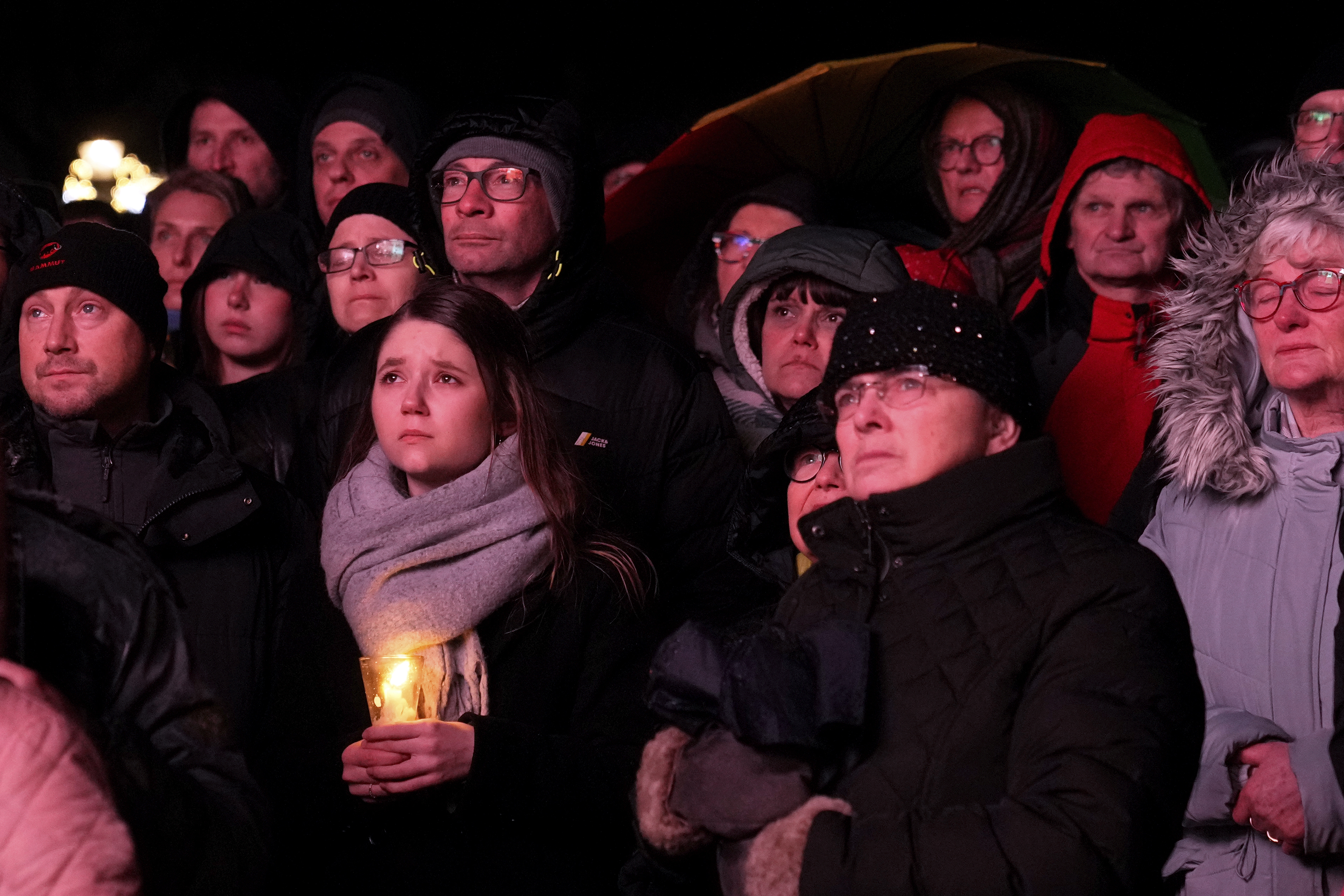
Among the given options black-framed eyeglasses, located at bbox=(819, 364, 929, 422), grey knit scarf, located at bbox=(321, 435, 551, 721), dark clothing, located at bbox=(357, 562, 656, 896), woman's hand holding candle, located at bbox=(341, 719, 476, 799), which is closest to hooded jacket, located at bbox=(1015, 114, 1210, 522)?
black-framed eyeglasses, located at bbox=(819, 364, 929, 422)

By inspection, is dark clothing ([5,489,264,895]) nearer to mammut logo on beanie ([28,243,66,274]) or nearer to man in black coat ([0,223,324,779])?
man in black coat ([0,223,324,779])

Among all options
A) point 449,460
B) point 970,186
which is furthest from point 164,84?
point 449,460

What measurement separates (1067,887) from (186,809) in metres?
1.16

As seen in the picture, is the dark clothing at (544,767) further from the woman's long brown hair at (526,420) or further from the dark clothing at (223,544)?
the dark clothing at (223,544)

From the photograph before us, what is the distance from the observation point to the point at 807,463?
10.8ft

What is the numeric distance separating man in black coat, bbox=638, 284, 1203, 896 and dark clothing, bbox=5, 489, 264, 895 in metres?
0.69

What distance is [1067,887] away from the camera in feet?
6.62

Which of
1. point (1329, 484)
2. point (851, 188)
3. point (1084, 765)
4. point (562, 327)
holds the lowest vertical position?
point (1084, 765)

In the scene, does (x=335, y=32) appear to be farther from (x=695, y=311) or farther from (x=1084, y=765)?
(x=1084, y=765)

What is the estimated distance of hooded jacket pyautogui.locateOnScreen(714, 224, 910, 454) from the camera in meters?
3.88

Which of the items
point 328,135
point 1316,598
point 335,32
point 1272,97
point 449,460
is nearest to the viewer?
point 1316,598

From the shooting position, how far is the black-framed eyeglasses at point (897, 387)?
2.45 m

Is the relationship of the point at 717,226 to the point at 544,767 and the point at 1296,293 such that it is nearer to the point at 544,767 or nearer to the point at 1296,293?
the point at 1296,293

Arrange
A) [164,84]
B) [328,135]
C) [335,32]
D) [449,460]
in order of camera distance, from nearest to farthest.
Result: [449,460], [328,135], [335,32], [164,84]
